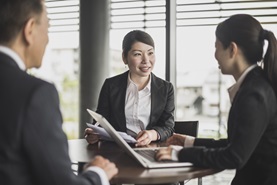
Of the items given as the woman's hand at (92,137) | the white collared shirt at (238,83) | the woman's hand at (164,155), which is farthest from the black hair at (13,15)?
the woman's hand at (92,137)

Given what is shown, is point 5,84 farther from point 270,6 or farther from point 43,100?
point 270,6

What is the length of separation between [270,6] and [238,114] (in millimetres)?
2071

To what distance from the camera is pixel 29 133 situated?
1.07m

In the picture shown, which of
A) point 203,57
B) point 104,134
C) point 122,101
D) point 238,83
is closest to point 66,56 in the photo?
point 203,57

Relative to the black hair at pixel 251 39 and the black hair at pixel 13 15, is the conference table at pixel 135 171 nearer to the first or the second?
the black hair at pixel 251 39

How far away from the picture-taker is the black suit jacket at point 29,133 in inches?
42.4

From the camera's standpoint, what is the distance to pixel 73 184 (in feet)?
3.84

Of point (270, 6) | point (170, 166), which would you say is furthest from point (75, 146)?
Result: point (270, 6)

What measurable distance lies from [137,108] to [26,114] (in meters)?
1.52

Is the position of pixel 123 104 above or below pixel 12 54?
below

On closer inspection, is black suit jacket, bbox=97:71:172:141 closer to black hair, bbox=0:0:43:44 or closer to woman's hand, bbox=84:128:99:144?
woman's hand, bbox=84:128:99:144

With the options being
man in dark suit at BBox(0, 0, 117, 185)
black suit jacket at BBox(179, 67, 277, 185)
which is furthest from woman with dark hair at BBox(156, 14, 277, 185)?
man in dark suit at BBox(0, 0, 117, 185)

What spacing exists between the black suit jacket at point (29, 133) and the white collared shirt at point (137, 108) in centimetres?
139

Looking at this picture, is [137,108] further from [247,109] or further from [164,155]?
[247,109]
